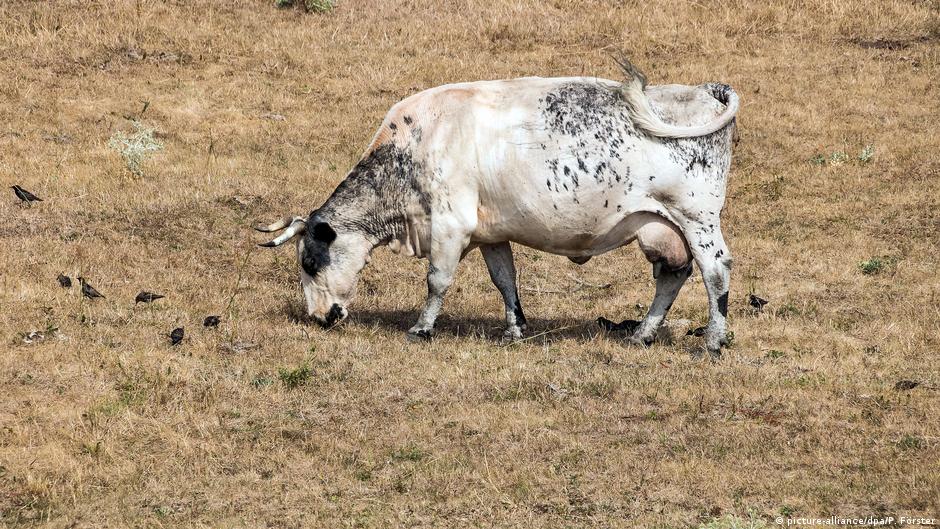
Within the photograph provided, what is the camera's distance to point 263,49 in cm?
2431

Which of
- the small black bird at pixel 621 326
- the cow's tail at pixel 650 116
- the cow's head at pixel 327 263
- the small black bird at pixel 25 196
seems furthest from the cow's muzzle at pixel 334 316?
the small black bird at pixel 25 196

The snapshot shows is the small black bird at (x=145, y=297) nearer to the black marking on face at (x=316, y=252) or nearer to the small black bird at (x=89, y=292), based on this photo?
the small black bird at (x=89, y=292)

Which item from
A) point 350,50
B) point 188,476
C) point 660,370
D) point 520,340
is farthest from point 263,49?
point 188,476

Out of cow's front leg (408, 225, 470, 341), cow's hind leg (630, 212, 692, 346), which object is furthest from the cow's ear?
cow's hind leg (630, 212, 692, 346)

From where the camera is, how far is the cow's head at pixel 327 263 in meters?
13.1

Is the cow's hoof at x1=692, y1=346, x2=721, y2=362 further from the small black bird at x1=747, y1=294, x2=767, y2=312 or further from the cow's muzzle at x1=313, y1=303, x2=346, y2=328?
the cow's muzzle at x1=313, y1=303, x2=346, y2=328

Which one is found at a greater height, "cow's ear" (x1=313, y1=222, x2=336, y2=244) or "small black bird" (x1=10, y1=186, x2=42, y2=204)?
"cow's ear" (x1=313, y1=222, x2=336, y2=244)

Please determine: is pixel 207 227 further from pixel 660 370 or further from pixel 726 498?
pixel 726 498

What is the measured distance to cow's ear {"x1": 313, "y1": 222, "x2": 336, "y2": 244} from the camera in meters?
13.0

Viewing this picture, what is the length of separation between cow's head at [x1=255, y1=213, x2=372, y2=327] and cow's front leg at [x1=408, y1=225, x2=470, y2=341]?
0.83 metres

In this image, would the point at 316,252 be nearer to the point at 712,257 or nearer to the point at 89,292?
the point at 89,292

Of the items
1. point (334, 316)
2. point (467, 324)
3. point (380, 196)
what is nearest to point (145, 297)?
point (334, 316)

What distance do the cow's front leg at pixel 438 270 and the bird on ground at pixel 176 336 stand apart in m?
A: 2.29

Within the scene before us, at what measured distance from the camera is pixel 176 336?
12.0m
